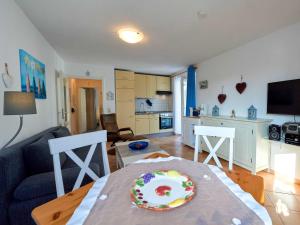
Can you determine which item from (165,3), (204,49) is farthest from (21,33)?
(204,49)

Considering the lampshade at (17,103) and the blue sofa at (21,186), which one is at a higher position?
the lampshade at (17,103)

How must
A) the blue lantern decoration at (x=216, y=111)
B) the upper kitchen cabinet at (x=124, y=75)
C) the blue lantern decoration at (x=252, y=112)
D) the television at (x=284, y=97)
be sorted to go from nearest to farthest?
1. the television at (x=284, y=97)
2. the blue lantern decoration at (x=252, y=112)
3. the blue lantern decoration at (x=216, y=111)
4. the upper kitchen cabinet at (x=124, y=75)

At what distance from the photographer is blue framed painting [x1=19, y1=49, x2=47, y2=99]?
1827 mm

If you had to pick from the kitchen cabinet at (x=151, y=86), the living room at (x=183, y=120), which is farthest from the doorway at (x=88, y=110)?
the kitchen cabinet at (x=151, y=86)

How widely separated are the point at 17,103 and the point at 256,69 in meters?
3.38

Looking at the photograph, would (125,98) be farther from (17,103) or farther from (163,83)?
(17,103)

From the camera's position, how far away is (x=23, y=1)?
5.52 ft

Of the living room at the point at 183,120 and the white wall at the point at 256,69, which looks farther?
the white wall at the point at 256,69

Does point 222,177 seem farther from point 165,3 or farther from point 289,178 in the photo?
point 289,178

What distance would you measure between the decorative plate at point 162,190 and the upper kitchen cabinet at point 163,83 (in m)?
4.97

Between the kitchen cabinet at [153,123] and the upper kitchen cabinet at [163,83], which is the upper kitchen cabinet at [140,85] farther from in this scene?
the kitchen cabinet at [153,123]

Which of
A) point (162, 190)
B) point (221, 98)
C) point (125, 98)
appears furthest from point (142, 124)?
point (162, 190)

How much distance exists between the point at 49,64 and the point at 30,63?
91 cm

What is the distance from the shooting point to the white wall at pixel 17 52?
1462 millimetres
